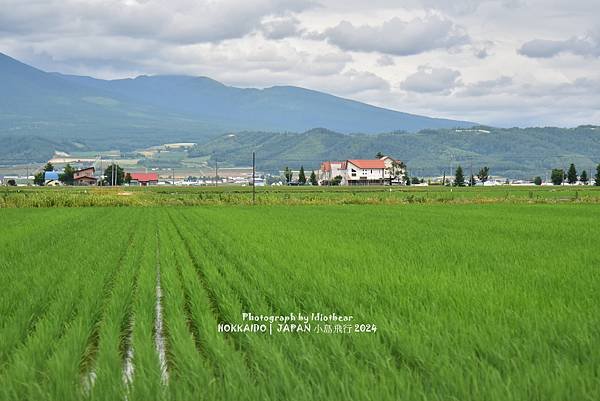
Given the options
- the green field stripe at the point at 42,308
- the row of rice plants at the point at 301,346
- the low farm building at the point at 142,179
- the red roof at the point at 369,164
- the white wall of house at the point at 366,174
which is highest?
the red roof at the point at 369,164

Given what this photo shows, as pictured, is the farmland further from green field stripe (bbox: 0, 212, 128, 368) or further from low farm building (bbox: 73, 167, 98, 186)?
low farm building (bbox: 73, 167, 98, 186)

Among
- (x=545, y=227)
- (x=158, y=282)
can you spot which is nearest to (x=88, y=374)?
(x=158, y=282)

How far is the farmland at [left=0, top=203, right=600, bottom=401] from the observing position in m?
4.34

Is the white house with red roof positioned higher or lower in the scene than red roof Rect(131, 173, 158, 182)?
higher

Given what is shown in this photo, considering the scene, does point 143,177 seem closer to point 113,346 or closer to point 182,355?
point 113,346

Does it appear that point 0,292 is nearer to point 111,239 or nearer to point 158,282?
point 158,282

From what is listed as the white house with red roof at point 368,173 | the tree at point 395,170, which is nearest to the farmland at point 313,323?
the white house with red roof at point 368,173

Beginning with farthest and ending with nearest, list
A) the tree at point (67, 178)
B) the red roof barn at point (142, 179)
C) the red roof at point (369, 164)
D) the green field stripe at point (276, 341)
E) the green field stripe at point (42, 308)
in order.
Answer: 1. the red roof barn at point (142, 179)
2. the red roof at point (369, 164)
3. the tree at point (67, 178)
4. the green field stripe at point (42, 308)
5. the green field stripe at point (276, 341)

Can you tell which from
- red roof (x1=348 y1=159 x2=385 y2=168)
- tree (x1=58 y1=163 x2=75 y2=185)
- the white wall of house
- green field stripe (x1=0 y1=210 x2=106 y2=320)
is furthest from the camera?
red roof (x1=348 y1=159 x2=385 y2=168)

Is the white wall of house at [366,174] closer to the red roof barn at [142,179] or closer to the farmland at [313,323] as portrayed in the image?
the red roof barn at [142,179]

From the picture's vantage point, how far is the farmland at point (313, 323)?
4.34m

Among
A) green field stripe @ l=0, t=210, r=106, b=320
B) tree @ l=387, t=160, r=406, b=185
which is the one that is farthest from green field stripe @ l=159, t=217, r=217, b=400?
tree @ l=387, t=160, r=406, b=185

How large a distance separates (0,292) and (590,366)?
689 cm

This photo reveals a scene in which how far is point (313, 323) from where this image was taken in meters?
6.36
